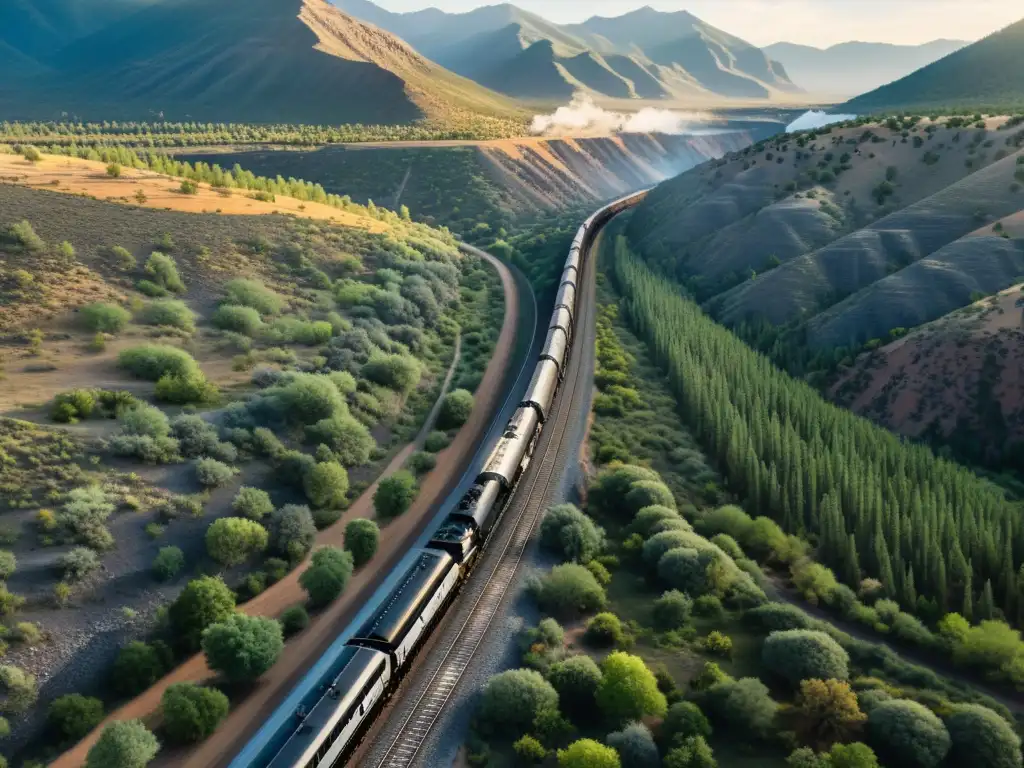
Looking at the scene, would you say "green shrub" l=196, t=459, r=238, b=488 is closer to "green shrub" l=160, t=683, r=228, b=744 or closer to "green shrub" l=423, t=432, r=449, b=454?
"green shrub" l=160, t=683, r=228, b=744

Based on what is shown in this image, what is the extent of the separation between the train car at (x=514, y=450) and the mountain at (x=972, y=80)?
12488 centimetres

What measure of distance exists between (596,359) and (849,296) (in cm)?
2507

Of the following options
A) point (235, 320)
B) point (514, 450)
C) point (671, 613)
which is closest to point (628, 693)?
point (671, 613)

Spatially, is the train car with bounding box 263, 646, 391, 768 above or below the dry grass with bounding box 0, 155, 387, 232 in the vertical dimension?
below

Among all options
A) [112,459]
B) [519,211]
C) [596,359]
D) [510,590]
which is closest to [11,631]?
[112,459]

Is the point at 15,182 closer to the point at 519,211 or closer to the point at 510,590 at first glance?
the point at 510,590

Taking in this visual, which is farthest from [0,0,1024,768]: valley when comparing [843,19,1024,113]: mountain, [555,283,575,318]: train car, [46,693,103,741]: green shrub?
[843,19,1024,113]: mountain

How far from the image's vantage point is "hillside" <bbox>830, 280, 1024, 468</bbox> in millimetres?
43594

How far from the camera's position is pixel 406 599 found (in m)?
24.4

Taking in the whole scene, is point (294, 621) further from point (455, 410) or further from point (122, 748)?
point (455, 410)

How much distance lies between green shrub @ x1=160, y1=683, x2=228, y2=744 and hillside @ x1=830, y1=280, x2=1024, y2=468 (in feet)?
146

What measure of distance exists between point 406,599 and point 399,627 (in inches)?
51.4

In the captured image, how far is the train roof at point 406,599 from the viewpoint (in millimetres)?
23141

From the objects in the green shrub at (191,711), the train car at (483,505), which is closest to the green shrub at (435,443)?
the train car at (483,505)
